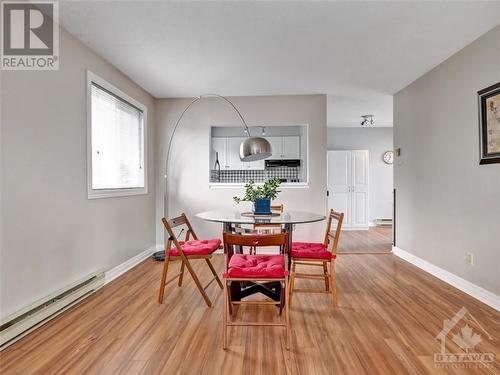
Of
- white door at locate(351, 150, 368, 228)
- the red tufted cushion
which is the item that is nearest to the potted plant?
the red tufted cushion

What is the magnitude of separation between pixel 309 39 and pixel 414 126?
2.15m

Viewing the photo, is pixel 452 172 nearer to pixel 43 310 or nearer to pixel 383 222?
pixel 43 310

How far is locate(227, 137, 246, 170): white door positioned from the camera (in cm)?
630

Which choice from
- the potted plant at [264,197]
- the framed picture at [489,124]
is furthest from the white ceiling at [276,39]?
the potted plant at [264,197]

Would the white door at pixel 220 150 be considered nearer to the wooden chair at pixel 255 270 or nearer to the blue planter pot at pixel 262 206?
the blue planter pot at pixel 262 206

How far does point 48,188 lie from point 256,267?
1.81 m

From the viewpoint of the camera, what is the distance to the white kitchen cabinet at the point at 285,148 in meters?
6.32

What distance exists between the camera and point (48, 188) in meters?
2.40

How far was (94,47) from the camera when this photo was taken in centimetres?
296

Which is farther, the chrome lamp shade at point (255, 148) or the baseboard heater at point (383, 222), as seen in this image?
the baseboard heater at point (383, 222)

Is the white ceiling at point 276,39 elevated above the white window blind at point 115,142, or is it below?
above

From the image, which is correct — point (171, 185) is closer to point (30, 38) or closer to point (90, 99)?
point (90, 99)

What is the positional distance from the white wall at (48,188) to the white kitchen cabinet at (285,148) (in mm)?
3658

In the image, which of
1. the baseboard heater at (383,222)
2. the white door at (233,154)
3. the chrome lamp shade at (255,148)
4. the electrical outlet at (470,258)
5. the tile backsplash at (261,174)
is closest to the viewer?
the electrical outlet at (470,258)
